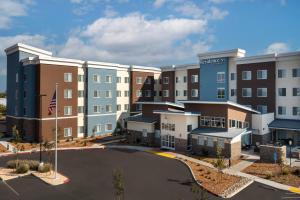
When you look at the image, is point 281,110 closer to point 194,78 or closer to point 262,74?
point 262,74

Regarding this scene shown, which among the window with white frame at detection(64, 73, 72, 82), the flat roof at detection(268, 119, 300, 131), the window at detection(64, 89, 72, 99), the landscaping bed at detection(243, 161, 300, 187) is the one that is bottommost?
the landscaping bed at detection(243, 161, 300, 187)

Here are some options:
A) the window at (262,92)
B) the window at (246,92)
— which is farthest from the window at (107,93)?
the window at (262,92)

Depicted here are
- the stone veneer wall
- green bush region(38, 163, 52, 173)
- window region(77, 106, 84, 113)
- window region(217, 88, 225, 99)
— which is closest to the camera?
green bush region(38, 163, 52, 173)

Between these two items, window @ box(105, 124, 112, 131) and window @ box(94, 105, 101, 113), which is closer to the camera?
window @ box(94, 105, 101, 113)

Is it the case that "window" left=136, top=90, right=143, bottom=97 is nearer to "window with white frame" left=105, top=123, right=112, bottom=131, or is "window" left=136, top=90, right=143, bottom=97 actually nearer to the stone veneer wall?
"window with white frame" left=105, top=123, right=112, bottom=131

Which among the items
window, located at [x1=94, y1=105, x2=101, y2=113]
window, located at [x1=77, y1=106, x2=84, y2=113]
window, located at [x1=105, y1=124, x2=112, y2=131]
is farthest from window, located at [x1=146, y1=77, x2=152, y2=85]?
window, located at [x1=77, y1=106, x2=84, y2=113]

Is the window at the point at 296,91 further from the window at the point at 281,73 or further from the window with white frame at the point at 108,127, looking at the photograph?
the window with white frame at the point at 108,127

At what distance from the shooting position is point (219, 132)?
3841cm

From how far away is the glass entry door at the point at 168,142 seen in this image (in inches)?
1697

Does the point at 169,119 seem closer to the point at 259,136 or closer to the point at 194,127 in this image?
the point at 194,127

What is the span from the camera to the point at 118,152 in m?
41.8

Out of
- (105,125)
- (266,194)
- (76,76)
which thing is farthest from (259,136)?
(76,76)

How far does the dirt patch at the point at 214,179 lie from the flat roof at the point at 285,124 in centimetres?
1738

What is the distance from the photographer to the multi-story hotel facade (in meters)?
41.3
